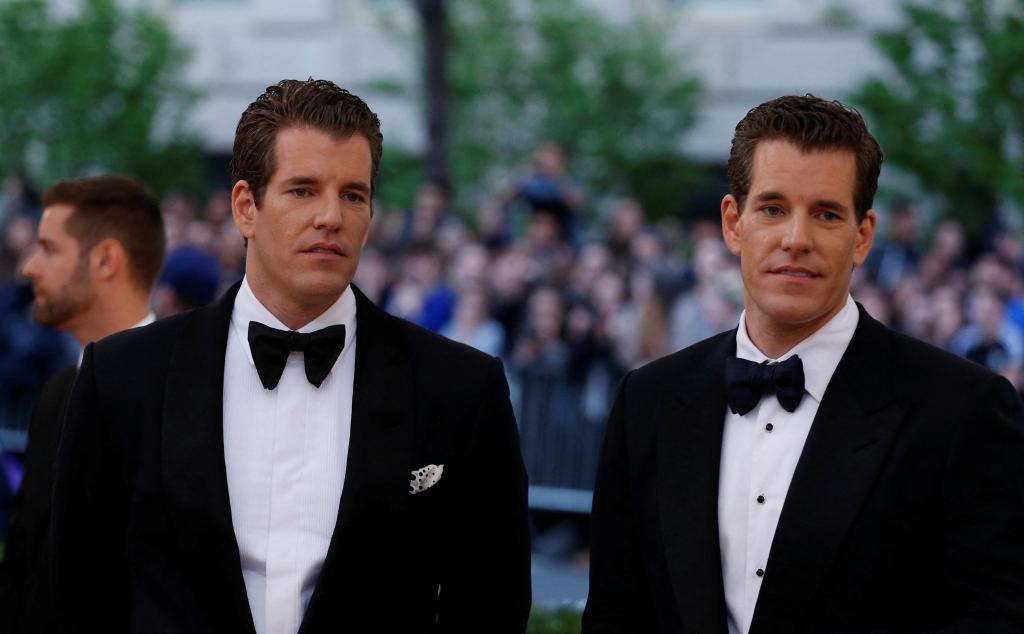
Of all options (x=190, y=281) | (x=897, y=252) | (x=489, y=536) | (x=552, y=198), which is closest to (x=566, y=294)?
(x=552, y=198)

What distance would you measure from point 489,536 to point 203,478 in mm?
797

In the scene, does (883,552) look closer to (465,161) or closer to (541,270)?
(541,270)

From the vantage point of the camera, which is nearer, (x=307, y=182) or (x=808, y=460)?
(x=808, y=460)

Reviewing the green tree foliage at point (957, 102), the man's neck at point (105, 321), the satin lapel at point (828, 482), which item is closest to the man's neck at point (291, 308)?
the satin lapel at point (828, 482)

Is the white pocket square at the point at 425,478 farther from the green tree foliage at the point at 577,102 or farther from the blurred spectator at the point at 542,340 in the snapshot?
the green tree foliage at the point at 577,102

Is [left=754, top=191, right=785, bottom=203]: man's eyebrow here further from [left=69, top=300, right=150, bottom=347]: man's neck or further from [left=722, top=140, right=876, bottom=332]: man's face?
[left=69, top=300, right=150, bottom=347]: man's neck

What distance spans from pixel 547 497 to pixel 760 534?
281 inches

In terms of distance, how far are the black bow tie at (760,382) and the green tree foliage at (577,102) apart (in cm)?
1815

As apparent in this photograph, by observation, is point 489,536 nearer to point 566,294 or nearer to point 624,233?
point 566,294

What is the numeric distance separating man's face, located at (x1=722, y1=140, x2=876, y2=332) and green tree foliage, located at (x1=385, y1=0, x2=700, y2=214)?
18.2 metres

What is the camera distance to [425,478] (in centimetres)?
420

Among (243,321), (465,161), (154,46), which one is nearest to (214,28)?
(154,46)

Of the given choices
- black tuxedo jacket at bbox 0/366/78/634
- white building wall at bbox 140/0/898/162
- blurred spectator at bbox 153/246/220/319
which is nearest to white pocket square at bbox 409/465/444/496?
black tuxedo jacket at bbox 0/366/78/634

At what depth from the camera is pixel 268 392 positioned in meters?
4.21
